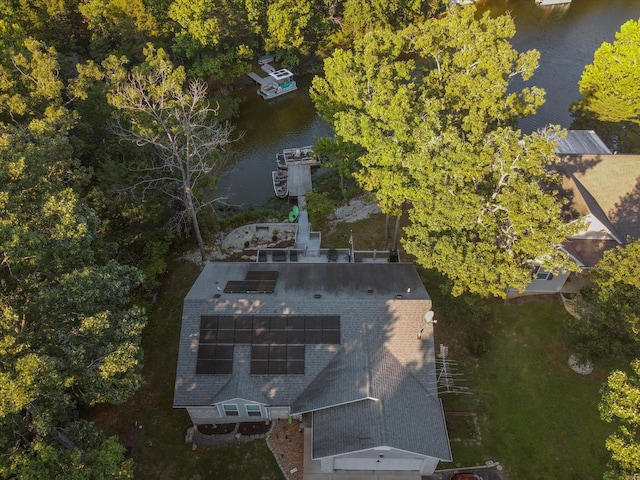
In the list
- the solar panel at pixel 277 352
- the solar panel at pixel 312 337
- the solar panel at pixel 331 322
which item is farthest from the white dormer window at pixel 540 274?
the solar panel at pixel 277 352

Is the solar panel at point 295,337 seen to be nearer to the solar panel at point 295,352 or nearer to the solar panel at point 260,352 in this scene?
the solar panel at point 295,352

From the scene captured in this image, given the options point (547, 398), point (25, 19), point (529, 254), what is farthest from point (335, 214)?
point (25, 19)

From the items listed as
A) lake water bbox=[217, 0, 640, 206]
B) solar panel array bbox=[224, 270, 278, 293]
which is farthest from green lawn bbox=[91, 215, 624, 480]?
lake water bbox=[217, 0, 640, 206]

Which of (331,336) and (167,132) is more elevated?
(167,132)

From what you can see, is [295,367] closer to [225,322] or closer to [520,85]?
[225,322]

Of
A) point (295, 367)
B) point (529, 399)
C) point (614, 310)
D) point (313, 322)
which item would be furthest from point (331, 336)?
point (614, 310)

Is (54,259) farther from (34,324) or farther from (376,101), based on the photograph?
(376,101)
